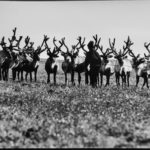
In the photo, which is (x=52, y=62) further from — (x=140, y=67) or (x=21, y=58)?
(x=140, y=67)

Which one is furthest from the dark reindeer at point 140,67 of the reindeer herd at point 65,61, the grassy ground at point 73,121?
the grassy ground at point 73,121

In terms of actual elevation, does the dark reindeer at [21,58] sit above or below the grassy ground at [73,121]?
above

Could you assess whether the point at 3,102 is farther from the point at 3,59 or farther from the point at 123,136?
the point at 3,59

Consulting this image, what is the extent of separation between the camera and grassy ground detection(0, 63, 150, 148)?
9406mm

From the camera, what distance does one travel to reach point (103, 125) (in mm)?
11023

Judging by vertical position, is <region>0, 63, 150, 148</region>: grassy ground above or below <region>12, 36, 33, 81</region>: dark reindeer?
below

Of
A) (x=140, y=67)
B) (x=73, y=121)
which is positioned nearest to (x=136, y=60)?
(x=140, y=67)

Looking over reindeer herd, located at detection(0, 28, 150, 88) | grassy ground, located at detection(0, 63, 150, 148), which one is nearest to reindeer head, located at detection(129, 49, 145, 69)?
reindeer herd, located at detection(0, 28, 150, 88)

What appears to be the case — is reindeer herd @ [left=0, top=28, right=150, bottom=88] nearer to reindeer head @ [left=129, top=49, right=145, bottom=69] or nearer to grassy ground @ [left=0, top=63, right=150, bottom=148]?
reindeer head @ [left=129, top=49, right=145, bottom=69]

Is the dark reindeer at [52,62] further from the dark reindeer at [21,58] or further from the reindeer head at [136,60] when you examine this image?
the reindeer head at [136,60]

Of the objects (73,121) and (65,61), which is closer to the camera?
(73,121)

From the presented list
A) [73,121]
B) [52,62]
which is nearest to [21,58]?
[52,62]

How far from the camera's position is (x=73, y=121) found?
11773 mm

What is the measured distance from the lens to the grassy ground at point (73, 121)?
9.41 meters
